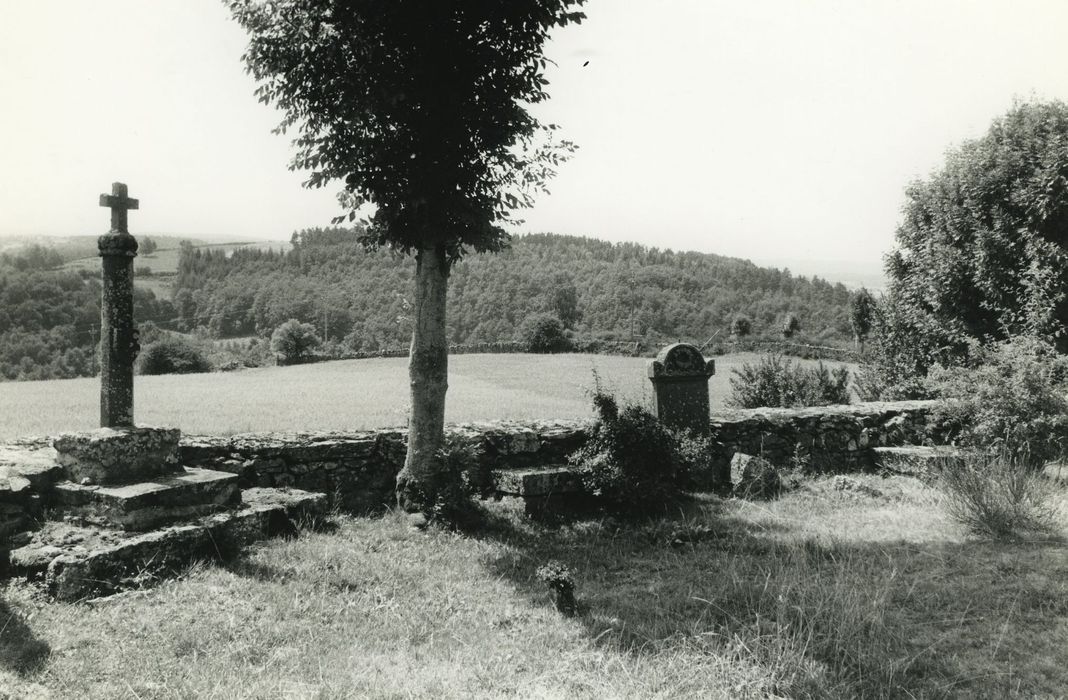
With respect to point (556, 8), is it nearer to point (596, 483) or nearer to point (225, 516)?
point (596, 483)

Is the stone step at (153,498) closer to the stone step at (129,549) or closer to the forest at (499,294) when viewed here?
the stone step at (129,549)

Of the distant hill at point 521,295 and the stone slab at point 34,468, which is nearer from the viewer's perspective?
the stone slab at point 34,468

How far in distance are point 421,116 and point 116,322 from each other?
11.5ft

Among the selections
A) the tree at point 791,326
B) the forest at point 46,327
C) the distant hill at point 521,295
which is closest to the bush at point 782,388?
the forest at point 46,327

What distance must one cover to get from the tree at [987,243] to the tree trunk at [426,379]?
1107 cm

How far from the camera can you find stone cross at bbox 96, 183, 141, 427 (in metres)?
6.51

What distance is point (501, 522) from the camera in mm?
7559

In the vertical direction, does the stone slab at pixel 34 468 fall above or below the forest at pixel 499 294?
below

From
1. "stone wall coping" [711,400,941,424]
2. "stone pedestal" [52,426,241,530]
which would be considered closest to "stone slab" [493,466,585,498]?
"stone pedestal" [52,426,241,530]

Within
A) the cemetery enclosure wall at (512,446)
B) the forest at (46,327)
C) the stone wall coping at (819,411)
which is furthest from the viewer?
the forest at (46,327)

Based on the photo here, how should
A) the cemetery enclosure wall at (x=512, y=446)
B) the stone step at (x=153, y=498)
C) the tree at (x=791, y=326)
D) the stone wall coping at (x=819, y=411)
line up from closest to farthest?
the stone step at (x=153, y=498) → the cemetery enclosure wall at (x=512, y=446) → the stone wall coping at (x=819, y=411) → the tree at (x=791, y=326)

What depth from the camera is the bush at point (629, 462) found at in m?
7.89

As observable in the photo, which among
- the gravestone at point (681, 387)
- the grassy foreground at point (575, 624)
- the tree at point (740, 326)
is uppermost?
the tree at point (740, 326)

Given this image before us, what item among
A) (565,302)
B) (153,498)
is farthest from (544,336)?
(153,498)
